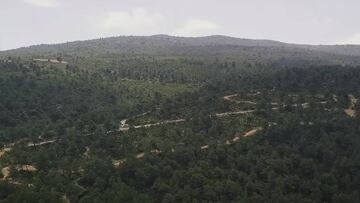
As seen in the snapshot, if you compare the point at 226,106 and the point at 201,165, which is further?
the point at 226,106

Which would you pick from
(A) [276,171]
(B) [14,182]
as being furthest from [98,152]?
(A) [276,171]

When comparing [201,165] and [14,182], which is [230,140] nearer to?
[201,165]

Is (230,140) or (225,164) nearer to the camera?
(225,164)

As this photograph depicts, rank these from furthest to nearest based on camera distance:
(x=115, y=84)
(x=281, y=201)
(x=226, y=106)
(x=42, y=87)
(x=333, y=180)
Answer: (x=115, y=84) → (x=42, y=87) → (x=226, y=106) → (x=333, y=180) → (x=281, y=201)

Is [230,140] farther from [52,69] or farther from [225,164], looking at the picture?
[52,69]

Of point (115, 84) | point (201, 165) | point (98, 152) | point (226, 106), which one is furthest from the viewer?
point (115, 84)

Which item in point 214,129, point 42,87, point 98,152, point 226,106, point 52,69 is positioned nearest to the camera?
point 98,152

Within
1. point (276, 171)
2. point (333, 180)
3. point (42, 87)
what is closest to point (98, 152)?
point (276, 171)
